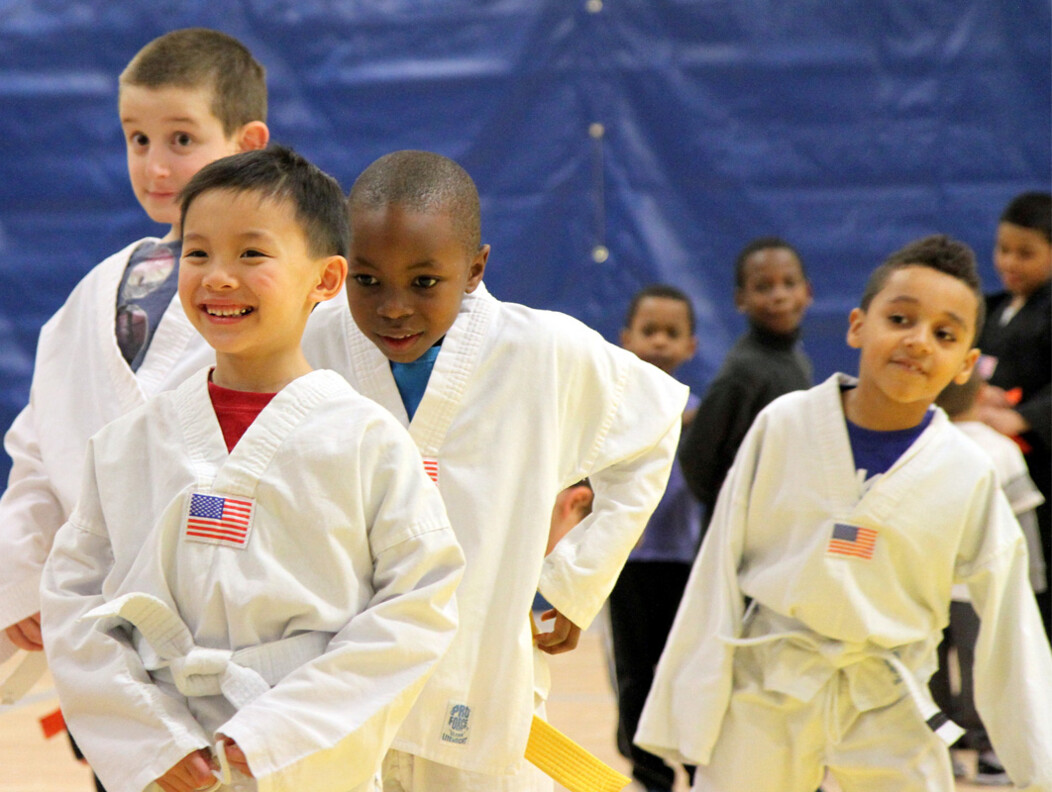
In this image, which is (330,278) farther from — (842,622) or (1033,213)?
(1033,213)

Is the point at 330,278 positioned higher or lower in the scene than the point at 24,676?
higher

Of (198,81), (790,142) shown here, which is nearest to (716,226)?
(790,142)

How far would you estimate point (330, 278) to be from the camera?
1925 mm

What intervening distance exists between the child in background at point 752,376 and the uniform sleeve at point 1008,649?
119 cm

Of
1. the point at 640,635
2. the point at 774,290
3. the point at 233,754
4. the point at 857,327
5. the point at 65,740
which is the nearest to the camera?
the point at 233,754

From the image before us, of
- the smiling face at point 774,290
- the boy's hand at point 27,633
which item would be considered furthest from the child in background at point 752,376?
the boy's hand at point 27,633

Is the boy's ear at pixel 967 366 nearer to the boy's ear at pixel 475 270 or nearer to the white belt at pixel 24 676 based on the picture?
the boy's ear at pixel 475 270

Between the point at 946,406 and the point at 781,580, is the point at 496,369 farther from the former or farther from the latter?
the point at 946,406

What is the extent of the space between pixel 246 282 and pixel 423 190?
1.42 feet

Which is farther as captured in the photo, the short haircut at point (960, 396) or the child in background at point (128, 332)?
the short haircut at point (960, 396)

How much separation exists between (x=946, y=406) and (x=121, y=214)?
3.88 meters

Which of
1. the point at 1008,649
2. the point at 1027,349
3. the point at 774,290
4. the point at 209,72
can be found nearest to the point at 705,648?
the point at 1008,649

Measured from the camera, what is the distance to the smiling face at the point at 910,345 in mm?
2832

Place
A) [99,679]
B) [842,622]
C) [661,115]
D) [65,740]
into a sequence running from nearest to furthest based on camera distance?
[99,679]
[842,622]
[65,740]
[661,115]
